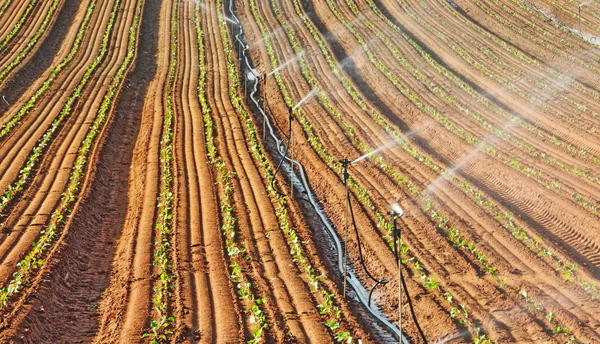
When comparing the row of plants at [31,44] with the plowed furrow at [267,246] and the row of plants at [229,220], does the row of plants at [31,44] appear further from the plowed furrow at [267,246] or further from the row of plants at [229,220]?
the plowed furrow at [267,246]

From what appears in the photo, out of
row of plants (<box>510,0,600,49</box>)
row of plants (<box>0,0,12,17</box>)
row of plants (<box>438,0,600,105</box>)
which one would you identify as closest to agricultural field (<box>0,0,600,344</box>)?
row of plants (<box>438,0,600,105</box>)

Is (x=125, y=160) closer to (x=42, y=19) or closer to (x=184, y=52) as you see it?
(x=184, y=52)

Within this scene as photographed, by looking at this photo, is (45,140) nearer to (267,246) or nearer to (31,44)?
(267,246)

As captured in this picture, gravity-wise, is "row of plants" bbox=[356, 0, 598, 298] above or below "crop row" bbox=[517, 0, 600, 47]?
below

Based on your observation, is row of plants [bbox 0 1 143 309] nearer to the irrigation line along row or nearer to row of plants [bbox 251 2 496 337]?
the irrigation line along row

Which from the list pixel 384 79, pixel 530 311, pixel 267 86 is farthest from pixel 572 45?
pixel 530 311

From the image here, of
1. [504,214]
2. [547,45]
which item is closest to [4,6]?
[547,45]
